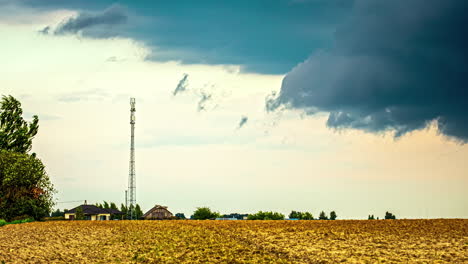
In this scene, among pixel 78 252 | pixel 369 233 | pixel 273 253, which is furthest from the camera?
pixel 369 233

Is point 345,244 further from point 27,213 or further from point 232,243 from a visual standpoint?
point 27,213

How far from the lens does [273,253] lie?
42.9 metres

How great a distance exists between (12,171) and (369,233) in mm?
57850

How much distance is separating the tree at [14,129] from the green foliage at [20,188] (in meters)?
6.60

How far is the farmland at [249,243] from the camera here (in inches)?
1587

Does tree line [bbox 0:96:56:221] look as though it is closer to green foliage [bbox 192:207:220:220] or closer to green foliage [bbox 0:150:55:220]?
green foliage [bbox 0:150:55:220]

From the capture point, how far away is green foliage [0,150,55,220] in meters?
87.1

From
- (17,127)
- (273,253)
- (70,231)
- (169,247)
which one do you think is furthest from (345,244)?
(17,127)

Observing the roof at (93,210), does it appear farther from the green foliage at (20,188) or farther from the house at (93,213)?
the green foliage at (20,188)

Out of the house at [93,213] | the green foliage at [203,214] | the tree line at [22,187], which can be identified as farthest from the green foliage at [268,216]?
the house at [93,213]

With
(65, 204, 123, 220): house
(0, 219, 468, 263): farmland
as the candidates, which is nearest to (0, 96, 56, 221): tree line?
(0, 219, 468, 263): farmland

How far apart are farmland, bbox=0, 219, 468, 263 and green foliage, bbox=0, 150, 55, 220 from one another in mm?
23124

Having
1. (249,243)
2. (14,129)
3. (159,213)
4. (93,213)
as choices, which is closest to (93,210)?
(93,213)

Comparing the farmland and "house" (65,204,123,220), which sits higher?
"house" (65,204,123,220)
